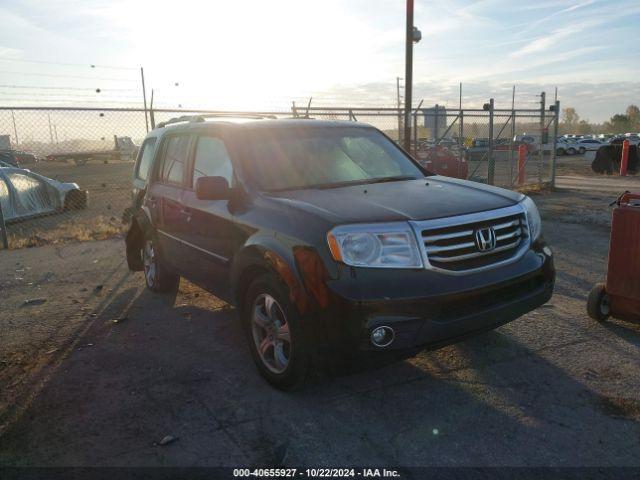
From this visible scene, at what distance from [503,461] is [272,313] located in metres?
1.61

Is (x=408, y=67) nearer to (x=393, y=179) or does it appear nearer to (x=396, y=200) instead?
(x=393, y=179)

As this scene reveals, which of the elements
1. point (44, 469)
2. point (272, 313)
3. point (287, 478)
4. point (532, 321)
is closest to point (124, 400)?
point (44, 469)

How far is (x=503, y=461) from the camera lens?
2.73 metres

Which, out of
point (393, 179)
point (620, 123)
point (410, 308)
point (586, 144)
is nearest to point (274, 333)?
point (410, 308)

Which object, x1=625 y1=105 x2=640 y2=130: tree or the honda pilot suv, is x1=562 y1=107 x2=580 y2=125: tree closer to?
x1=625 y1=105 x2=640 y2=130: tree

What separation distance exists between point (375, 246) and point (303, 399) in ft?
3.78

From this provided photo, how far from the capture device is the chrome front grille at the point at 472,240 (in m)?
3.12

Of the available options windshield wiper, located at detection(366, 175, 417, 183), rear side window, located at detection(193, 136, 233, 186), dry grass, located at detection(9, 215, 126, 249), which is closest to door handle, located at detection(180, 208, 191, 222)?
rear side window, located at detection(193, 136, 233, 186)

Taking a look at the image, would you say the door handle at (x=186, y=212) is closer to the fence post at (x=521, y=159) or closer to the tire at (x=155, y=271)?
the tire at (x=155, y=271)

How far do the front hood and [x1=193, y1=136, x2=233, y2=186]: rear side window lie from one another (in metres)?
0.65

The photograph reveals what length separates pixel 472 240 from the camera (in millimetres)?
3268

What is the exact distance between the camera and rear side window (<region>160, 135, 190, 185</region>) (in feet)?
16.1

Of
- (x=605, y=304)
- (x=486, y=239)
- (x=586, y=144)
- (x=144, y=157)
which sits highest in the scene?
(x=144, y=157)

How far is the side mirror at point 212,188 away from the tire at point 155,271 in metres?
2.03
